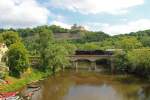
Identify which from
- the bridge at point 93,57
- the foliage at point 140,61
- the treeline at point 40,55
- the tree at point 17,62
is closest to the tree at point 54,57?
the treeline at point 40,55

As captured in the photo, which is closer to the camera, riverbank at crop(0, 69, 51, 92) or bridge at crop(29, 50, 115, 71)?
riverbank at crop(0, 69, 51, 92)

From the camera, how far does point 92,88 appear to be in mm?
71562

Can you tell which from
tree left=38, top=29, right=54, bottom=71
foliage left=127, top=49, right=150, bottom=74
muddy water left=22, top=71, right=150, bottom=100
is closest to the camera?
muddy water left=22, top=71, right=150, bottom=100

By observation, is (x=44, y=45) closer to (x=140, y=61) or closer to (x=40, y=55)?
(x=40, y=55)

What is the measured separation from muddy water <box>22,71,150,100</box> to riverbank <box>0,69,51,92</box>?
234 centimetres

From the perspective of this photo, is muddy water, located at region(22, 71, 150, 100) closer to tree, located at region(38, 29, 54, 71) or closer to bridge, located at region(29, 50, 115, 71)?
tree, located at region(38, 29, 54, 71)

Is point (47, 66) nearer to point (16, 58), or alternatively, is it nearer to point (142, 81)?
point (16, 58)

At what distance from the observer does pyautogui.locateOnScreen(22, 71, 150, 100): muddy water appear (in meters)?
60.2

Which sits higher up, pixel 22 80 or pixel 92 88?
pixel 22 80

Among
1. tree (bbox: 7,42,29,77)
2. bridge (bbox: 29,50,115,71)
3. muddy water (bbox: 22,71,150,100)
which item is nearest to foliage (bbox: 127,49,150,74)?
muddy water (bbox: 22,71,150,100)

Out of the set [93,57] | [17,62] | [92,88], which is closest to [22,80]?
[17,62]

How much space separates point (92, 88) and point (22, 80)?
13848mm

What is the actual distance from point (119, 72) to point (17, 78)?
3359 cm

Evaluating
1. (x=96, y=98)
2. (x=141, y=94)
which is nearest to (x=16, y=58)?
(x=96, y=98)
